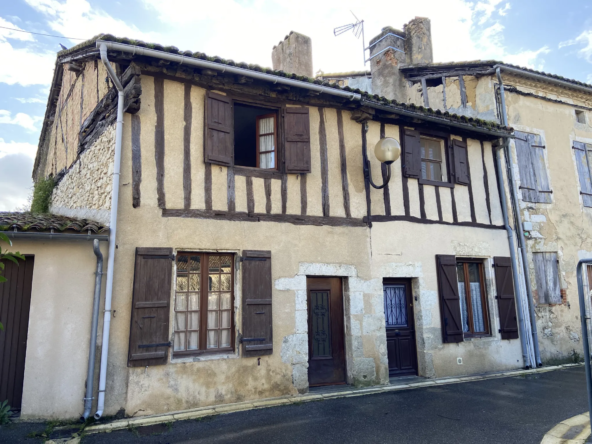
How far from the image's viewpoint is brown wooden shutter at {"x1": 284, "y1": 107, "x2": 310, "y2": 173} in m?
6.30

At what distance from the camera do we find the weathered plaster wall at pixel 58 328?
466 centimetres

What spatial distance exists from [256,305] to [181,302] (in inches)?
39.1

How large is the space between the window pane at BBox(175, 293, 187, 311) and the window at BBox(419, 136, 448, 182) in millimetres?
4786

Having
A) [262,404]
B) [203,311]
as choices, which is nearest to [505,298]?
[262,404]

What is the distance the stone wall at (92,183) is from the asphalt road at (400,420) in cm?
276

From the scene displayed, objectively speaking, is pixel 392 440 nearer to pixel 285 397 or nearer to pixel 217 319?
pixel 285 397

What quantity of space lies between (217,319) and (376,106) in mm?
4162

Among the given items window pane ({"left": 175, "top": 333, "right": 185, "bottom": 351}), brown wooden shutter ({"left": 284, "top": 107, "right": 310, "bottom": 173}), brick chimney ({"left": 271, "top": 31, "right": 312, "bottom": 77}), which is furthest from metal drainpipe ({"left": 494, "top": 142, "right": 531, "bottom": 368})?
window pane ({"left": 175, "top": 333, "right": 185, "bottom": 351})

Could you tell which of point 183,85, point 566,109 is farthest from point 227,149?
point 566,109

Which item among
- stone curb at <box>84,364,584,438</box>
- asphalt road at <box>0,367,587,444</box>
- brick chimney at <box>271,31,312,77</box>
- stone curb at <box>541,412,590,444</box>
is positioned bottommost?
stone curb at <box>541,412,590,444</box>

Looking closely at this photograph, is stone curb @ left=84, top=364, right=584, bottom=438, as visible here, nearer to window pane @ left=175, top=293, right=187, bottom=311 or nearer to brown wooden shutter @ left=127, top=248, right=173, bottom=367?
brown wooden shutter @ left=127, top=248, right=173, bottom=367

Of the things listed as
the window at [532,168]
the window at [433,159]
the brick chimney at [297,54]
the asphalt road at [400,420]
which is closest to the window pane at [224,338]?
the asphalt road at [400,420]

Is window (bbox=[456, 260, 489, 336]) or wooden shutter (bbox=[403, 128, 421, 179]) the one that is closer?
wooden shutter (bbox=[403, 128, 421, 179])

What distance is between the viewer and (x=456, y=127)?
789cm
